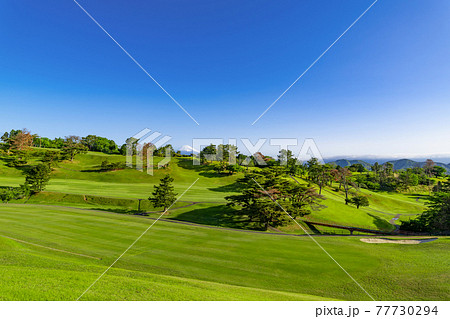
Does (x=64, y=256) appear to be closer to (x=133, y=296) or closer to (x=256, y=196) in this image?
(x=133, y=296)

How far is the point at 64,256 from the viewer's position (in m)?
11.5

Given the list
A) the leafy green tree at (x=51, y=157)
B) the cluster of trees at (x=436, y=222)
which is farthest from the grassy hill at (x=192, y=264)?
the leafy green tree at (x=51, y=157)

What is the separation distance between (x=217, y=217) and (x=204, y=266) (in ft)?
60.5

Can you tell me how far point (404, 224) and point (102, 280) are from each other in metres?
41.3

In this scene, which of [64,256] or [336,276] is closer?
[336,276]

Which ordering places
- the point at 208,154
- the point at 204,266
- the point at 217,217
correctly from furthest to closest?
the point at 208,154
the point at 217,217
the point at 204,266

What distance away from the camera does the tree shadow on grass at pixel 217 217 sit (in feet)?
87.0

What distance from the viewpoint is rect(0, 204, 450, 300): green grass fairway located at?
6.00m

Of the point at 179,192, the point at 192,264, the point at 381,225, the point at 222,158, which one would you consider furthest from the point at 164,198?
the point at 222,158

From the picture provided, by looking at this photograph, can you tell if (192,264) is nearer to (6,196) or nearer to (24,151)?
(6,196)

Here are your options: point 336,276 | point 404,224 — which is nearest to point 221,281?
point 336,276

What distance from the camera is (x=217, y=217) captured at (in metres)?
29.1

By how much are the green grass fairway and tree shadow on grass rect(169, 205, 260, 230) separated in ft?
27.6
